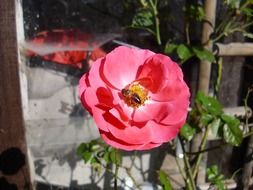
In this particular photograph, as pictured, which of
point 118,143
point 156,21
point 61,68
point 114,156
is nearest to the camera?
point 118,143

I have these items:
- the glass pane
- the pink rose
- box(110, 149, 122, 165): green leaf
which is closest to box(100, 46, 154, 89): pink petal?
the pink rose

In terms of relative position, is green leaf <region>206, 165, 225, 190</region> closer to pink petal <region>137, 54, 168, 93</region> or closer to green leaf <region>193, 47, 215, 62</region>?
green leaf <region>193, 47, 215, 62</region>

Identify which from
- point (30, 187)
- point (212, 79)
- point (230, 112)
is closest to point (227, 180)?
point (230, 112)

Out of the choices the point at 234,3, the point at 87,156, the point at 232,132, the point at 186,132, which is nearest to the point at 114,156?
the point at 87,156

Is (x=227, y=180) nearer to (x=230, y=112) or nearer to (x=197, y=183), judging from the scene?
(x=197, y=183)

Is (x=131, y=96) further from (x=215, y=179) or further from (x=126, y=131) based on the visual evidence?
(x=215, y=179)

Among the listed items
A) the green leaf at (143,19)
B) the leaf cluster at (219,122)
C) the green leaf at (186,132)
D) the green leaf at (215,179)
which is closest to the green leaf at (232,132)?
the leaf cluster at (219,122)
